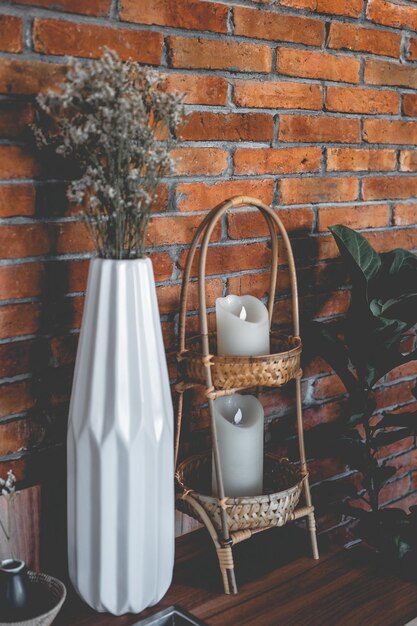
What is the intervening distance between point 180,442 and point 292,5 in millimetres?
1077

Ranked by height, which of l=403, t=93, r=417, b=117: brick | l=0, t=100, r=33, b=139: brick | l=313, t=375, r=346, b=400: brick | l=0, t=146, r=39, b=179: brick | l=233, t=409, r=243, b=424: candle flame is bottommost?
l=313, t=375, r=346, b=400: brick

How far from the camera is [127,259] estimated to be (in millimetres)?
1250

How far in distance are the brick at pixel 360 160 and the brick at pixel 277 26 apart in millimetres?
287

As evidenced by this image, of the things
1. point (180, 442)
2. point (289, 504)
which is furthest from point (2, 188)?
point (289, 504)

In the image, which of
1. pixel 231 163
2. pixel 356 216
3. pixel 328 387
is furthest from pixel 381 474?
pixel 231 163

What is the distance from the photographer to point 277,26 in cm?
170

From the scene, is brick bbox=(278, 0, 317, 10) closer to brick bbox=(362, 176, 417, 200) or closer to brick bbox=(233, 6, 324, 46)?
brick bbox=(233, 6, 324, 46)

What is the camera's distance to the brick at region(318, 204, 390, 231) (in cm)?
191

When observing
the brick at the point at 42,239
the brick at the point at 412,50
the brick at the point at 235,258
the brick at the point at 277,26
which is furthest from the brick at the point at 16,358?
the brick at the point at 412,50

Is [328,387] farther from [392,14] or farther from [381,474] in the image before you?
[392,14]

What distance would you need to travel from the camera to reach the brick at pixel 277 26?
1625mm

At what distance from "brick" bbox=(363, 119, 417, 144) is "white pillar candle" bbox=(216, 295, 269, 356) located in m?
0.75

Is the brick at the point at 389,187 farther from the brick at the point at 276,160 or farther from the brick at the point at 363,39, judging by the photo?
the brick at the point at 363,39

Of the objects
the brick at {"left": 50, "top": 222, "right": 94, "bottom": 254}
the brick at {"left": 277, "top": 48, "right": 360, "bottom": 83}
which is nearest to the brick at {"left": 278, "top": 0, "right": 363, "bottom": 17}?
the brick at {"left": 277, "top": 48, "right": 360, "bottom": 83}
